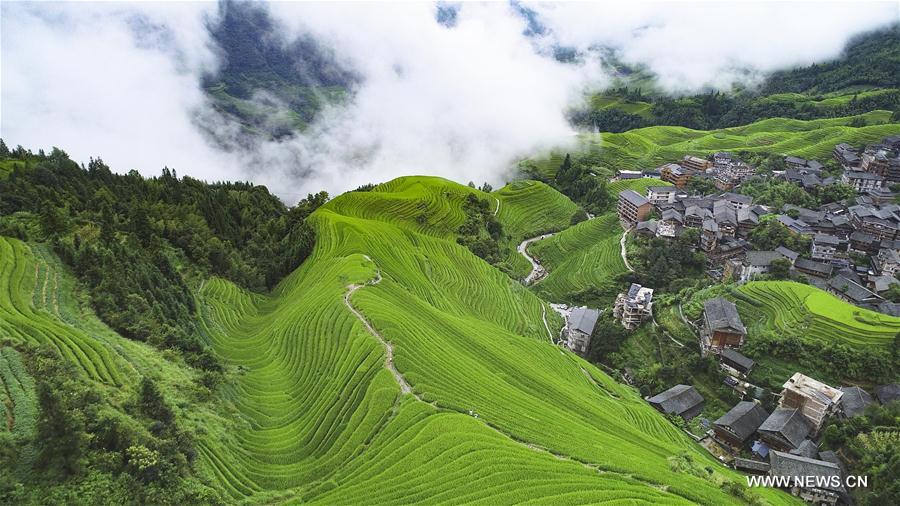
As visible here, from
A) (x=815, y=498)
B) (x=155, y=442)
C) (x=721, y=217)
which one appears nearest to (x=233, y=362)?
(x=155, y=442)

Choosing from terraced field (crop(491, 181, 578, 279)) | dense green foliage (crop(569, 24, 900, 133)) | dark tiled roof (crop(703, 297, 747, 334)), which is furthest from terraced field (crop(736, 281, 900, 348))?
dense green foliage (crop(569, 24, 900, 133))

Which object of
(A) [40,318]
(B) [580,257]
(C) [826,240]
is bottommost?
(A) [40,318]

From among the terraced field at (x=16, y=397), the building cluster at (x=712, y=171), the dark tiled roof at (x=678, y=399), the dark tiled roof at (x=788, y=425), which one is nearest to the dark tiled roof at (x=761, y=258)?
the dark tiled roof at (x=678, y=399)

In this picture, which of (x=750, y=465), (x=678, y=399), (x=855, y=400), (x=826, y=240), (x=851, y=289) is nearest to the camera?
(x=750, y=465)

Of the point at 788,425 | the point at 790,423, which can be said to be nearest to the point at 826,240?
the point at 790,423

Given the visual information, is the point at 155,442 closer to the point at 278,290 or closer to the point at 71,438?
the point at 71,438

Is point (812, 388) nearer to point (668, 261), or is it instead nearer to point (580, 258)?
point (668, 261)
